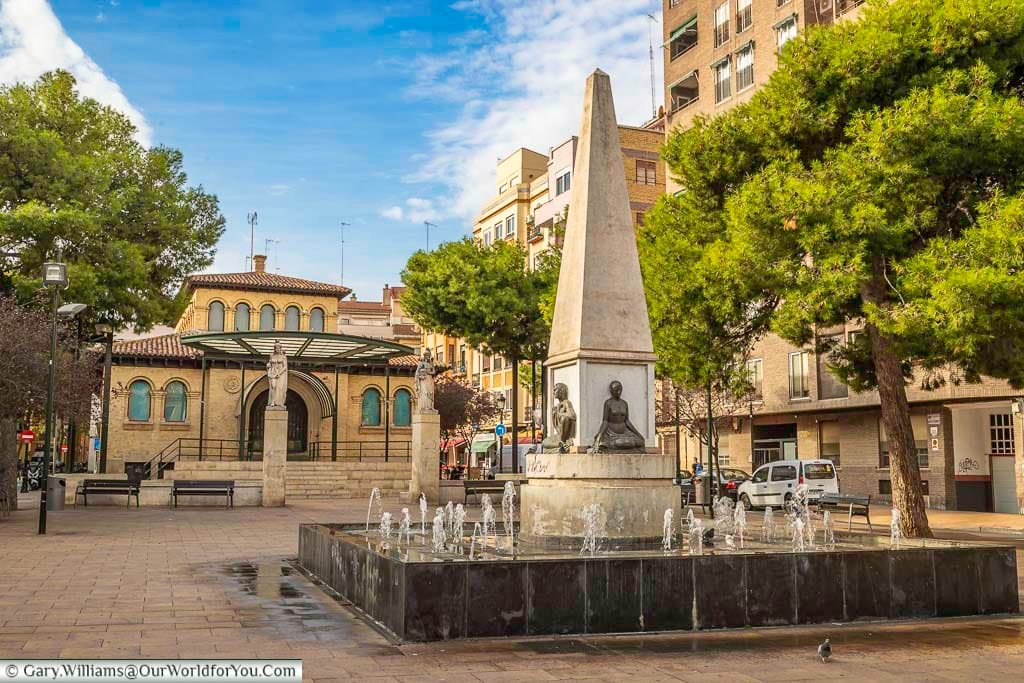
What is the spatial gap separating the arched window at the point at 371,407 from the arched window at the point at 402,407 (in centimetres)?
85

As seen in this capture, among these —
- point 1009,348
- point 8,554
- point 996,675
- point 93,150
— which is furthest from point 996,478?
point 93,150

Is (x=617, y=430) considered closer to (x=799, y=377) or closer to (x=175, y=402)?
(x=799, y=377)

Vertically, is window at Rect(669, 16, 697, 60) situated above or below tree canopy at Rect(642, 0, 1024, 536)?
above

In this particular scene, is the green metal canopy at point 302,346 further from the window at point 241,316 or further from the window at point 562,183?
the window at point 562,183

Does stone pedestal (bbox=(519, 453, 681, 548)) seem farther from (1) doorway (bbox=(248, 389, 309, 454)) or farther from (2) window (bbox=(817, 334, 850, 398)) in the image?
(1) doorway (bbox=(248, 389, 309, 454))

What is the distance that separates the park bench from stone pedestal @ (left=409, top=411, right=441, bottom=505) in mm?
978

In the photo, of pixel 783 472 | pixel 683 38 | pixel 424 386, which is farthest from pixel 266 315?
pixel 783 472

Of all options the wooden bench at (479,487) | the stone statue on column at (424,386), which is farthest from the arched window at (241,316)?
the wooden bench at (479,487)

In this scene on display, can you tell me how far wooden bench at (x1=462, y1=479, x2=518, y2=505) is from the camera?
28.2m

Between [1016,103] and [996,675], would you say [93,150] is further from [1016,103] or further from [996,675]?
[996,675]

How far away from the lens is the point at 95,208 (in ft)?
87.2

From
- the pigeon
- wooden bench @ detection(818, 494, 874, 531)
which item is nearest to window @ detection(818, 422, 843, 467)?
wooden bench @ detection(818, 494, 874, 531)

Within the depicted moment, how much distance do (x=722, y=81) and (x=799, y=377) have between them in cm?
1339

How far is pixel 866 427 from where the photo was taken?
3272cm
